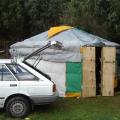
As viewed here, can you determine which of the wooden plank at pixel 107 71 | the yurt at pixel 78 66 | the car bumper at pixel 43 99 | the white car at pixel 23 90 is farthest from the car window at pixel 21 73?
the wooden plank at pixel 107 71

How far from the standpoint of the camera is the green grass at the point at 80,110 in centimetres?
1283

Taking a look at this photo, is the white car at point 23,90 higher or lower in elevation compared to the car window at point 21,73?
lower

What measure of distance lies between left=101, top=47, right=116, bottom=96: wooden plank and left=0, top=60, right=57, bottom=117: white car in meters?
4.75

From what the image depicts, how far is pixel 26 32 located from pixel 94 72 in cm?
1779

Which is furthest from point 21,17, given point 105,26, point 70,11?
point 105,26

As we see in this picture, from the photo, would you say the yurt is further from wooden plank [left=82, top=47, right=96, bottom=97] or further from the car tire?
the car tire

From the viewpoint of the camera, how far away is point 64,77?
1714cm

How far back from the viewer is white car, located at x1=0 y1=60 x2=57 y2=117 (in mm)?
12633

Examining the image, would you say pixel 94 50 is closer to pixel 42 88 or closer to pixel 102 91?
pixel 102 91

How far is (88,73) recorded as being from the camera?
1702cm

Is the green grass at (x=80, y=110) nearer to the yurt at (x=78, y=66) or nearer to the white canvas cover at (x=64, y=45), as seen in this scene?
the yurt at (x=78, y=66)

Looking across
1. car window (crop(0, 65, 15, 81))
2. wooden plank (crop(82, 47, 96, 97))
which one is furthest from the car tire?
wooden plank (crop(82, 47, 96, 97))

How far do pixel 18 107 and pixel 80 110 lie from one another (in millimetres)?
2138

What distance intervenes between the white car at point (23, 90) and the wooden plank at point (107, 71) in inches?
187
